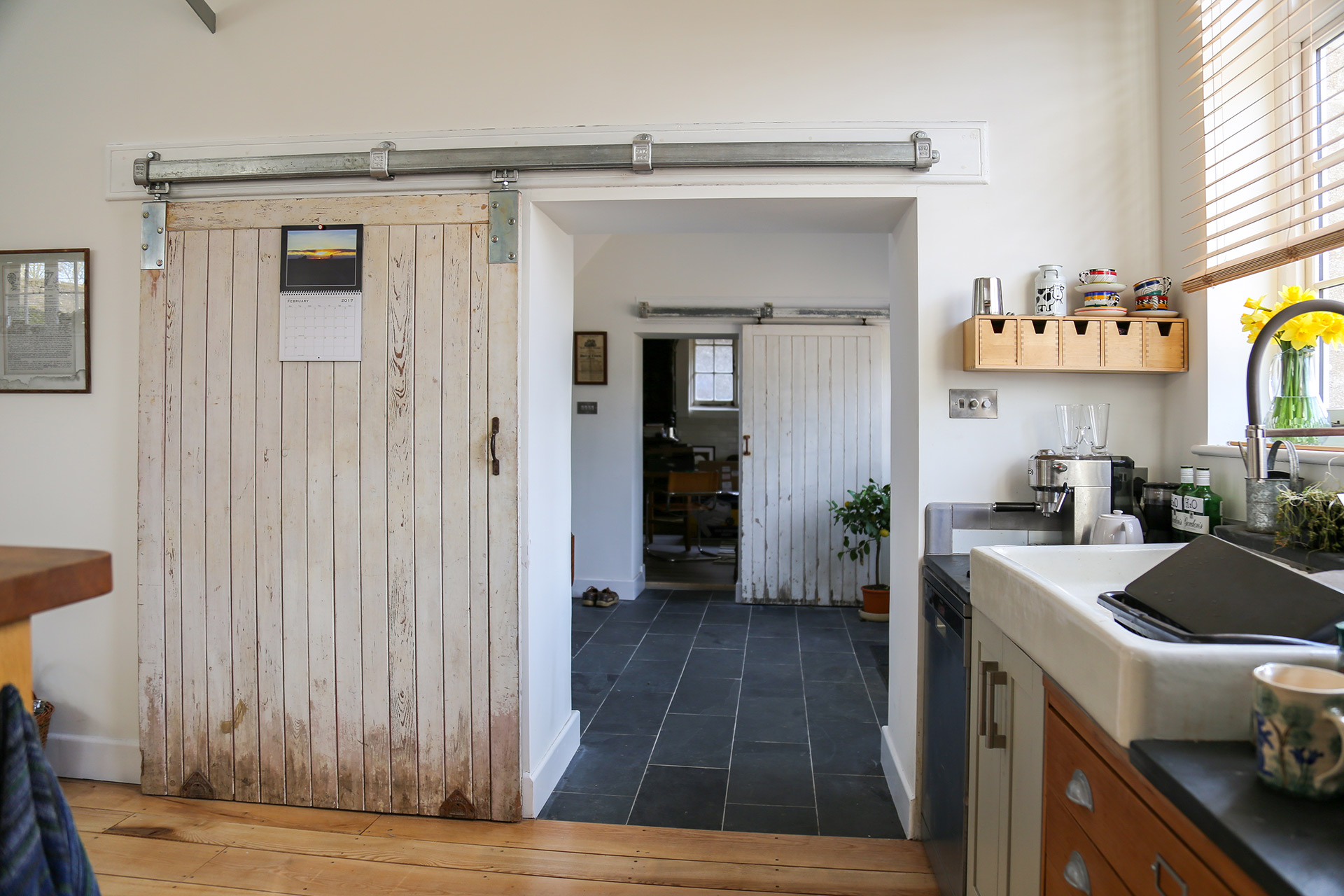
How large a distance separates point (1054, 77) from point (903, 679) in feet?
6.36

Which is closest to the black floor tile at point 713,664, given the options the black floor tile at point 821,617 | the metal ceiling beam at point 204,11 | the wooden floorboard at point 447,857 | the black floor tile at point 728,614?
the black floor tile at point 728,614

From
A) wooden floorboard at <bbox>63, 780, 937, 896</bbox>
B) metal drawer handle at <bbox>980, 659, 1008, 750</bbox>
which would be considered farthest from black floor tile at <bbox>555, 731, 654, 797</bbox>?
metal drawer handle at <bbox>980, 659, 1008, 750</bbox>

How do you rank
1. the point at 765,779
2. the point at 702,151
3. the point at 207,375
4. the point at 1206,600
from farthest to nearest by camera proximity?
the point at 765,779
the point at 207,375
the point at 702,151
the point at 1206,600

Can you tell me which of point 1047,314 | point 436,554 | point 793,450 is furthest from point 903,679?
point 793,450

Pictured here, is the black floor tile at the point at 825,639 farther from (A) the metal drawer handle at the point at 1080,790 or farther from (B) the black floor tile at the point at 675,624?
(A) the metal drawer handle at the point at 1080,790

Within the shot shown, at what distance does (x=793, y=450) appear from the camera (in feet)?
16.5

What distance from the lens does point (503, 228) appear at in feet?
7.23

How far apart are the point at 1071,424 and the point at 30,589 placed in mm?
2276

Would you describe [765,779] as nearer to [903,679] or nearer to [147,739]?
[903,679]

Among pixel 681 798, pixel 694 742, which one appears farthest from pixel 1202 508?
pixel 694 742

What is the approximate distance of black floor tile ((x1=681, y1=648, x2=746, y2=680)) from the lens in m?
3.58

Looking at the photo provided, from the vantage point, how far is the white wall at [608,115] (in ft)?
6.91

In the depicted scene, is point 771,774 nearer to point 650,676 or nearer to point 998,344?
point 650,676

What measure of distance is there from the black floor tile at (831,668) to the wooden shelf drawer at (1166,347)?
2058 millimetres
